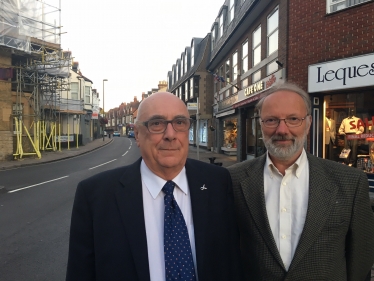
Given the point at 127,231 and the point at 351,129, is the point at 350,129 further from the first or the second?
the point at 127,231

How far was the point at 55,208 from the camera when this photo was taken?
770 cm

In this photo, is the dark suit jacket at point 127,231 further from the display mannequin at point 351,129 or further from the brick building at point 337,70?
the display mannequin at point 351,129

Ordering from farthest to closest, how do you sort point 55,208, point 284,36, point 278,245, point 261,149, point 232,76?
point 232,76 < point 261,149 < point 284,36 < point 55,208 < point 278,245

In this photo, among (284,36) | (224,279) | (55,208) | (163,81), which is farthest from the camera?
(163,81)

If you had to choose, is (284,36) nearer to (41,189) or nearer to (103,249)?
(41,189)

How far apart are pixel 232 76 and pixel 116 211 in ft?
58.0

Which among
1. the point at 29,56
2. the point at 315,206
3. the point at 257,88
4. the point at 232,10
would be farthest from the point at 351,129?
the point at 29,56

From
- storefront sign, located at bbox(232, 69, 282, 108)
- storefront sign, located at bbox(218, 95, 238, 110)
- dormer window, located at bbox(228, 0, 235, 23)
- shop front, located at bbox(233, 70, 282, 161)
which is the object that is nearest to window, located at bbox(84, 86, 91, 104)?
storefront sign, located at bbox(218, 95, 238, 110)

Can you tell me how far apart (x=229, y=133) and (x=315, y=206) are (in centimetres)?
2021

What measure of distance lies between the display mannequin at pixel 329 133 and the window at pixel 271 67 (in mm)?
3070

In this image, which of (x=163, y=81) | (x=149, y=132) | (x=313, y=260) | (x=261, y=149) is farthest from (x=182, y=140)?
(x=163, y=81)

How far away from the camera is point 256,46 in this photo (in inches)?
547

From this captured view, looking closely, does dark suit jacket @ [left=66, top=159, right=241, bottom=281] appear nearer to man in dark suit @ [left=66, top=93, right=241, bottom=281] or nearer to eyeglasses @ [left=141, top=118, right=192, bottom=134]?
man in dark suit @ [left=66, top=93, right=241, bottom=281]

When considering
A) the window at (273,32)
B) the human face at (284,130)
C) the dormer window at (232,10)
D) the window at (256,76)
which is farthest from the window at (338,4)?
the dormer window at (232,10)
